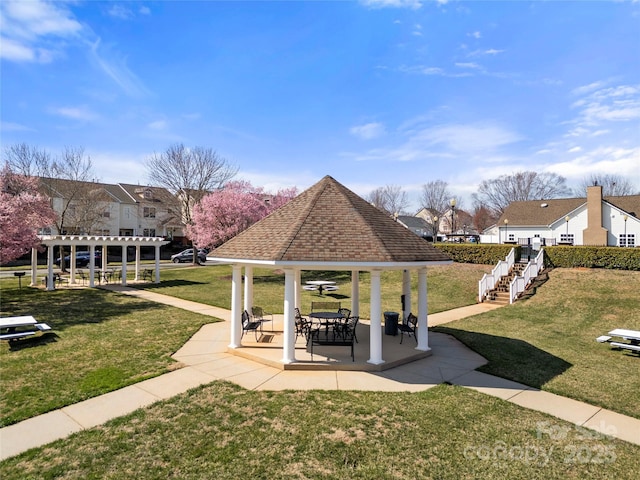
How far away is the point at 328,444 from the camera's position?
5.75m

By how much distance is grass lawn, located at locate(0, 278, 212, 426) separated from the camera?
762 cm

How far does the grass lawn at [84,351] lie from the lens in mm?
7622

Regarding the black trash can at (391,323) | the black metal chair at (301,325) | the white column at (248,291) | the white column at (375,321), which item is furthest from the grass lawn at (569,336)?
the white column at (248,291)

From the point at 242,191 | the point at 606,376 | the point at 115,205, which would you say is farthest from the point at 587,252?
the point at 115,205

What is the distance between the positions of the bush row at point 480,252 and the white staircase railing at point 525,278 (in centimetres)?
248

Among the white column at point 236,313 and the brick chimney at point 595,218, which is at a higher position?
the brick chimney at point 595,218

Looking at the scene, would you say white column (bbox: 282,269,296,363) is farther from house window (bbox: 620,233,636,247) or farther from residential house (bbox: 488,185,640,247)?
house window (bbox: 620,233,636,247)

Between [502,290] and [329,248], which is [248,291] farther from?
[502,290]

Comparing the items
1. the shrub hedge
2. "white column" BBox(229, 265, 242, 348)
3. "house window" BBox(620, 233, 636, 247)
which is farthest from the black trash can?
"house window" BBox(620, 233, 636, 247)

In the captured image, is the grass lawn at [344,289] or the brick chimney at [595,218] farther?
the brick chimney at [595,218]

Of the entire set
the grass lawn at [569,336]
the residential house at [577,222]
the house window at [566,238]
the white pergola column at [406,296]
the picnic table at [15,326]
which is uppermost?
the residential house at [577,222]

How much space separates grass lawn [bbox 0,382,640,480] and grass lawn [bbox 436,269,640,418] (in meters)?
2.43

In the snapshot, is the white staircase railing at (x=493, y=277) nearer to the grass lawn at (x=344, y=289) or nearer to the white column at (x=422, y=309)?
the grass lawn at (x=344, y=289)

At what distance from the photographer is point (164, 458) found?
5.33 meters
